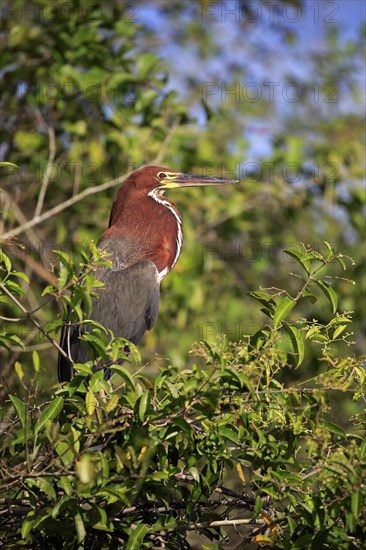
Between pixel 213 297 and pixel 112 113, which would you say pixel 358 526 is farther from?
pixel 213 297

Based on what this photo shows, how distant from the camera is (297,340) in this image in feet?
9.20

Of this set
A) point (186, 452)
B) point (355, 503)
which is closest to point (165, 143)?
point (186, 452)

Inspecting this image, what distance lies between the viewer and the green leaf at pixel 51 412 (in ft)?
8.52

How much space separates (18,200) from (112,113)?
3.69 feet

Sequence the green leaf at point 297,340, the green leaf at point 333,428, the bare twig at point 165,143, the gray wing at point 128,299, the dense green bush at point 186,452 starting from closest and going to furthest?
1. the dense green bush at point 186,452
2. the green leaf at point 333,428
3. the green leaf at point 297,340
4. the gray wing at point 128,299
5. the bare twig at point 165,143

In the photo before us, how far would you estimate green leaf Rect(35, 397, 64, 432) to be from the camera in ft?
8.52

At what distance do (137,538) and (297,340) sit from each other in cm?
83

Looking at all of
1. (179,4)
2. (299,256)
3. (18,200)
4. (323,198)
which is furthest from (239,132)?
(299,256)

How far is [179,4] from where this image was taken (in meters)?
8.57

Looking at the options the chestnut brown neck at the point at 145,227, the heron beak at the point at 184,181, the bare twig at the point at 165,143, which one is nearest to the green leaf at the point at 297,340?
the chestnut brown neck at the point at 145,227

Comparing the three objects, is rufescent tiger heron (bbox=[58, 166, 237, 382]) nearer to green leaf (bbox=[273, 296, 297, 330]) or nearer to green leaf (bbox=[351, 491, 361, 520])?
green leaf (bbox=[273, 296, 297, 330])

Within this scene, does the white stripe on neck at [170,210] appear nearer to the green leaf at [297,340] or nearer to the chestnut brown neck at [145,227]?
the chestnut brown neck at [145,227]

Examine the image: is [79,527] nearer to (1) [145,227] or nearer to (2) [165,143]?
(1) [145,227]

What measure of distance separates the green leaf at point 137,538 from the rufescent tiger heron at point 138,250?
2.14 m
